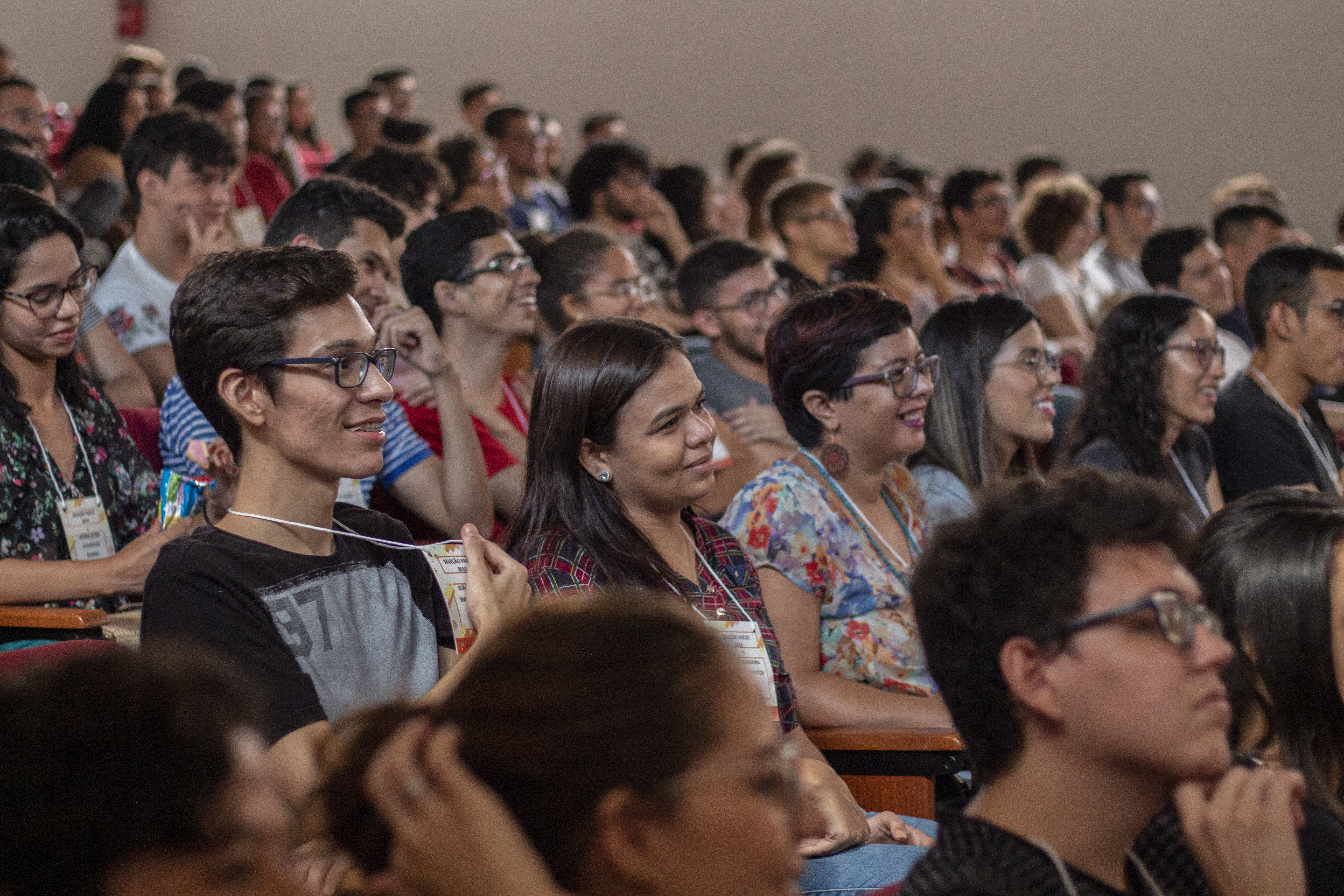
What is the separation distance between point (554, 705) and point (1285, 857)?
689 mm

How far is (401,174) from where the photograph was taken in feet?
11.8

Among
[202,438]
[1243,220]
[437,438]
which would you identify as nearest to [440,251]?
[437,438]

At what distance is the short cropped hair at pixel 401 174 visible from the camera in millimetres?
3588

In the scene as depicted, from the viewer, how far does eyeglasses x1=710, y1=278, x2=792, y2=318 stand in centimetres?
357

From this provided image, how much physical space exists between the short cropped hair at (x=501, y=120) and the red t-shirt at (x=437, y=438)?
11.0 ft

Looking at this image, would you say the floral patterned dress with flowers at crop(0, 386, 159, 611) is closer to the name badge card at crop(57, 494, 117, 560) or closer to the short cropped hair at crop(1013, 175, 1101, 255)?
the name badge card at crop(57, 494, 117, 560)

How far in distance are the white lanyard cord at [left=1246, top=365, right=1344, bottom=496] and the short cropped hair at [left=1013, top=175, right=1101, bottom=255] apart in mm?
2280

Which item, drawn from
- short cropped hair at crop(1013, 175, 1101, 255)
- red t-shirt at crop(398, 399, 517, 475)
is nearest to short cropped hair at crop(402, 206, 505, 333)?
red t-shirt at crop(398, 399, 517, 475)

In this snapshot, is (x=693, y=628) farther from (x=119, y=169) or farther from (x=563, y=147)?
(x=563, y=147)

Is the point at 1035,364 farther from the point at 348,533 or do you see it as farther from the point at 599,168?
the point at 599,168

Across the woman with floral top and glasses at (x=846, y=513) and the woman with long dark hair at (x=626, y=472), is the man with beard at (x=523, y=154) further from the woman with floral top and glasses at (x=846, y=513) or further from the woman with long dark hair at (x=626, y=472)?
the woman with long dark hair at (x=626, y=472)

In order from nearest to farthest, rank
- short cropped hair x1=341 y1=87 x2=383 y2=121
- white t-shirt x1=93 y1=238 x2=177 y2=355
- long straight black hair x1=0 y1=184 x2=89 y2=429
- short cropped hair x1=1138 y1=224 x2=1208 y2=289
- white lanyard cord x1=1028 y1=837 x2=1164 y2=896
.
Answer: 1. white lanyard cord x1=1028 y1=837 x2=1164 y2=896
2. long straight black hair x1=0 y1=184 x2=89 y2=429
3. white t-shirt x1=93 y1=238 x2=177 y2=355
4. short cropped hair x1=1138 y1=224 x2=1208 y2=289
5. short cropped hair x1=341 y1=87 x2=383 y2=121

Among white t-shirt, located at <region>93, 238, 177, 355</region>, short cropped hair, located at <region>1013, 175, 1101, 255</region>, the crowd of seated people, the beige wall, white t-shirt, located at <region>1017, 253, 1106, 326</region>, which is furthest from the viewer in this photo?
the beige wall

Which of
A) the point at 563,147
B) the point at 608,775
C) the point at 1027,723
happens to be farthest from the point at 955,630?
the point at 563,147
